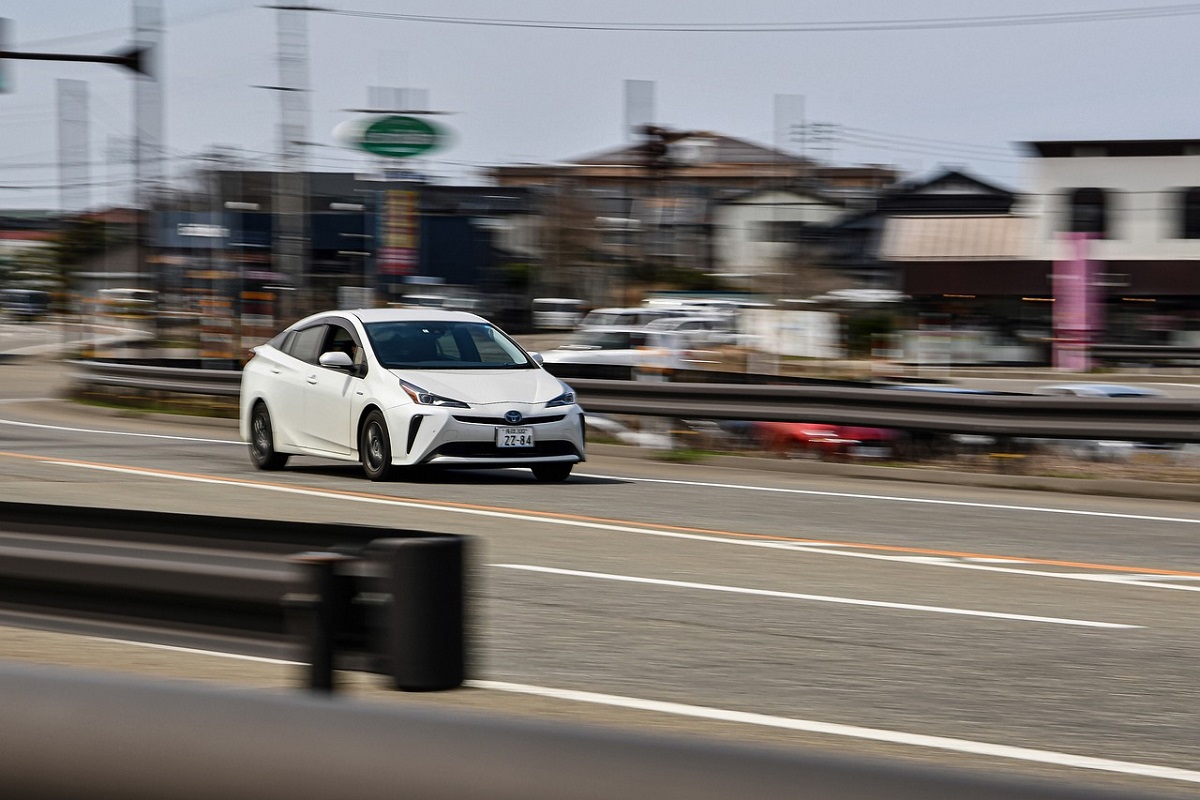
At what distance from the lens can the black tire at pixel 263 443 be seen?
14422 millimetres

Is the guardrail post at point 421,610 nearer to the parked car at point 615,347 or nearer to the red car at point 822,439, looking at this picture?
the red car at point 822,439

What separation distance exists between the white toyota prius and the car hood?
0.01 metres

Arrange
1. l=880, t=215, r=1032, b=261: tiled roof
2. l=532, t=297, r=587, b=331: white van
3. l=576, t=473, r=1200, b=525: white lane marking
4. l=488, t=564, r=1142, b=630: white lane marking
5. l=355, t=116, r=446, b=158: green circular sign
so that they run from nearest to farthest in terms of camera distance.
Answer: l=488, t=564, r=1142, b=630: white lane marking → l=576, t=473, r=1200, b=525: white lane marking → l=355, t=116, r=446, b=158: green circular sign → l=880, t=215, r=1032, b=261: tiled roof → l=532, t=297, r=587, b=331: white van

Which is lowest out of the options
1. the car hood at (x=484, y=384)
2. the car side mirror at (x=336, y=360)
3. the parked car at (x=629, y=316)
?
the car hood at (x=484, y=384)

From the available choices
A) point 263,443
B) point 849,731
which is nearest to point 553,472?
point 263,443

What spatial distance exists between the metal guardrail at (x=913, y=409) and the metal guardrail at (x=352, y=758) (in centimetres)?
1337

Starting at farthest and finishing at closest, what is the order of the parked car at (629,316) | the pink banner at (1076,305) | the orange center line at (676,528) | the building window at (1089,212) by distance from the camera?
1. the building window at (1089,212)
2. the pink banner at (1076,305)
3. the parked car at (629,316)
4. the orange center line at (676,528)

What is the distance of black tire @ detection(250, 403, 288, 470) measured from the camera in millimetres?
14422

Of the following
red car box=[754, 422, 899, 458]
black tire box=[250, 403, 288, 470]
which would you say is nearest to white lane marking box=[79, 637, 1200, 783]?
black tire box=[250, 403, 288, 470]

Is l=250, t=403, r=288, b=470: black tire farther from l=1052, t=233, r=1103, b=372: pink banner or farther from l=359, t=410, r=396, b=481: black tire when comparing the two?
l=1052, t=233, r=1103, b=372: pink banner

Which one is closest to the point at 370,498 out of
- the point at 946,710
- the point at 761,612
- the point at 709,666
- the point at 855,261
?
the point at 761,612

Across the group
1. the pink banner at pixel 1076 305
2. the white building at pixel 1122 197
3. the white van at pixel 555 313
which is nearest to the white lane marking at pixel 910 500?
the pink banner at pixel 1076 305

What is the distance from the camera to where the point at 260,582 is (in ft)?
13.5

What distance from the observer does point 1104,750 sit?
4906 millimetres
